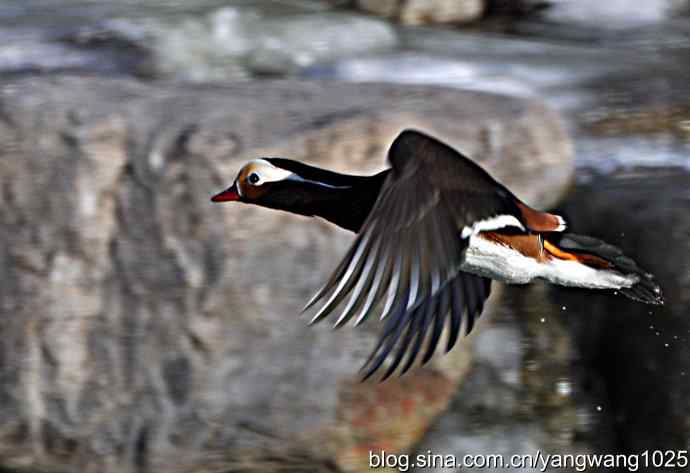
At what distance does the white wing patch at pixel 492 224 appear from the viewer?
2041 millimetres

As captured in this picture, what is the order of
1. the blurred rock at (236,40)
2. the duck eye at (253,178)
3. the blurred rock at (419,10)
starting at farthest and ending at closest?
the blurred rock at (419,10) → the blurred rock at (236,40) → the duck eye at (253,178)

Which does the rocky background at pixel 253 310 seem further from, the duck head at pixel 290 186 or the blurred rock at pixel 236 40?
the blurred rock at pixel 236 40

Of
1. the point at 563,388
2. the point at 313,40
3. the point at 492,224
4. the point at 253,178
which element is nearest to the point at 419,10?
the point at 313,40

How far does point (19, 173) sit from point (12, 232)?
16cm

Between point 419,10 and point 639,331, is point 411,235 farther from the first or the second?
point 419,10

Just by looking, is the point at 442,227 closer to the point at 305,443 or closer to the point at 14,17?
the point at 305,443

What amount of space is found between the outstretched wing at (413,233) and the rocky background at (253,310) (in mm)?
1276

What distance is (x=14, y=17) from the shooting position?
563cm

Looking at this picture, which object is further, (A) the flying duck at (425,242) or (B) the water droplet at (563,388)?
(B) the water droplet at (563,388)

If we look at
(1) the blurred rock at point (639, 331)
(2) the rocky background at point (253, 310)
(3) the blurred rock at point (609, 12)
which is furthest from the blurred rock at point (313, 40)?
(1) the blurred rock at point (639, 331)

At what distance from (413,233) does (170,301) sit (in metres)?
1.57

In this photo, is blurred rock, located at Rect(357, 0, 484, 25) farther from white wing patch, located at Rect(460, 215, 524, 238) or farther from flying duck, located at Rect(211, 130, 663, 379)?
white wing patch, located at Rect(460, 215, 524, 238)

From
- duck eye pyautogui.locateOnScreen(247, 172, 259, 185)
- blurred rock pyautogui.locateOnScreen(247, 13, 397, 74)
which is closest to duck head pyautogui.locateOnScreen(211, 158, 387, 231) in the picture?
duck eye pyautogui.locateOnScreen(247, 172, 259, 185)

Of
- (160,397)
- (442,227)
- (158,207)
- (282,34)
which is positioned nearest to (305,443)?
(160,397)
